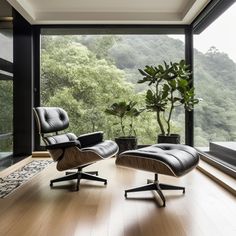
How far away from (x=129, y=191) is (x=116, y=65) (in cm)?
288

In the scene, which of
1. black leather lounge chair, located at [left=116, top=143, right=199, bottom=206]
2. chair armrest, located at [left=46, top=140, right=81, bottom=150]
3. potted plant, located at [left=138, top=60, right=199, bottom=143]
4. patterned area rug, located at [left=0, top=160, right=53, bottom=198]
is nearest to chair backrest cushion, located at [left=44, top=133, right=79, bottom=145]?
chair armrest, located at [left=46, top=140, right=81, bottom=150]

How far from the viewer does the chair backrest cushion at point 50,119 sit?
301 centimetres

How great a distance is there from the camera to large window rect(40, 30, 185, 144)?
4.91 m

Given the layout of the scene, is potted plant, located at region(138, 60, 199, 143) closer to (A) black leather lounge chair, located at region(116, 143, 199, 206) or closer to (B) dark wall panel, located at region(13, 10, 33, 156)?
(A) black leather lounge chair, located at region(116, 143, 199, 206)

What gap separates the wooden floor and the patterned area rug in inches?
4.2

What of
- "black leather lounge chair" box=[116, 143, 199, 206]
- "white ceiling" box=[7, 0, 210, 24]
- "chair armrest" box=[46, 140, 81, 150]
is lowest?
"black leather lounge chair" box=[116, 143, 199, 206]

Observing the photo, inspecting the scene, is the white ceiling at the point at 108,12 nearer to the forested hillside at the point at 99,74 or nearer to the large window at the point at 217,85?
the forested hillside at the point at 99,74

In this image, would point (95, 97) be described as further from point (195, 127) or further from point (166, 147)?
point (166, 147)

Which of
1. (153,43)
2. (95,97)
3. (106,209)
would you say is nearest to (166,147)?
(106,209)

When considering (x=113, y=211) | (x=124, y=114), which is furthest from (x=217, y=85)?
(x=113, y=211)

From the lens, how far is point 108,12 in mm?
4582

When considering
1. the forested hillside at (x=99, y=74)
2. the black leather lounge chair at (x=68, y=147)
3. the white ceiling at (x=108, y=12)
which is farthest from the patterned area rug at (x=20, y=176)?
the white ceiling at (x=108, y=12)

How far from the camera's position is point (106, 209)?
89.5 inches

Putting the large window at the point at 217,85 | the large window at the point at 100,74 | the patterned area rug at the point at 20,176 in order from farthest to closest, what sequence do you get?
the large window at the point at 100,74
the large window at the point at 217,85
the patterned area rug at the point at 20,176
